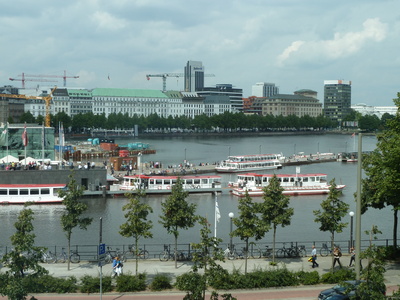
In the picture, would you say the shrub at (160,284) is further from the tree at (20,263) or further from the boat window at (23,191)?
the boat window at (23,191)

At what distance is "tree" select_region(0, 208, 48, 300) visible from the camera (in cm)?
1762

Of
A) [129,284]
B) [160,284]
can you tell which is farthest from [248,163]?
[129,284]

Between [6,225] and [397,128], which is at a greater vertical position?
[397,128]

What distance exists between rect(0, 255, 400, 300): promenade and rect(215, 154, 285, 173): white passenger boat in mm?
54255

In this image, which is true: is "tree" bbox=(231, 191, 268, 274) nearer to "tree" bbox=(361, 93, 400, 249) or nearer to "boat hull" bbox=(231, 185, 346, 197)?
"tree" bbox=(361, 93, 400, 249)

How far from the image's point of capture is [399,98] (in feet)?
91.3

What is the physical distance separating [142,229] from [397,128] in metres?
12.3

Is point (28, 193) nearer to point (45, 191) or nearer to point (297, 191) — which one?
point (45, 191)

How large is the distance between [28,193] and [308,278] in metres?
33.9

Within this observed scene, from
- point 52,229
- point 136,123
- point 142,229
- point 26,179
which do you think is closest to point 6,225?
point 52,229

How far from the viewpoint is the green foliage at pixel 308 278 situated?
73.7 feet

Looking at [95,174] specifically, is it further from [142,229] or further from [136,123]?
[136,123]

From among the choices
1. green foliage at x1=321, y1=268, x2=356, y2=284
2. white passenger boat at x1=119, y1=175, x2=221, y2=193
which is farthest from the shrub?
white passenger boat at x1=119, y1=175, x2=221, y2=193

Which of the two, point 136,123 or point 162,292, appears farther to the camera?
point 136,123
